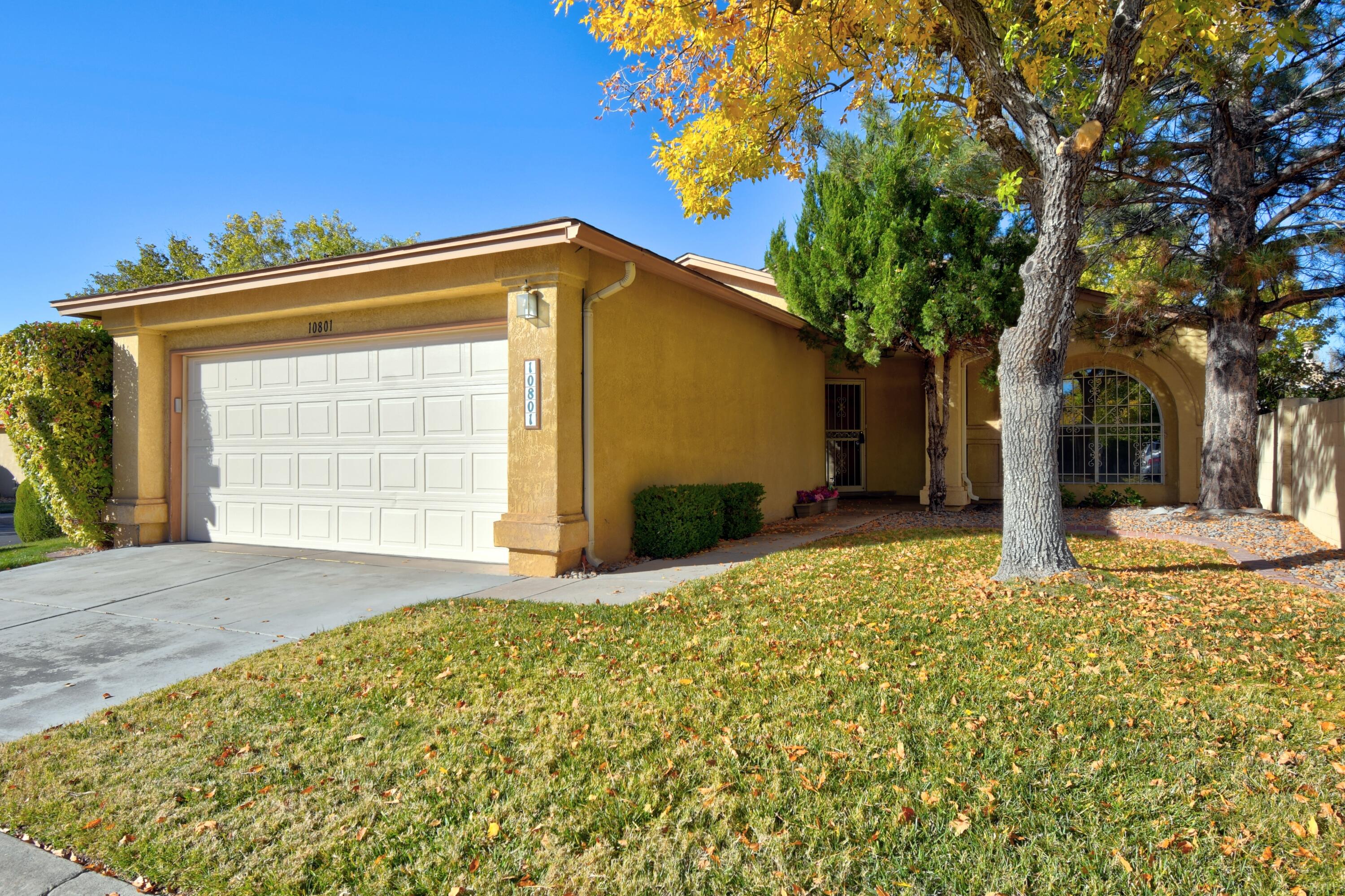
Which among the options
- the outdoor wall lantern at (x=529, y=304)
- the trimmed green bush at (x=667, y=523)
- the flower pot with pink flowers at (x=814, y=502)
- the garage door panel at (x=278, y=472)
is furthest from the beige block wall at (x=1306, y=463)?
the garage door panel at (x=278, y=472)

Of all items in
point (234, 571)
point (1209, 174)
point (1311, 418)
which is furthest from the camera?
point (1209, 174)

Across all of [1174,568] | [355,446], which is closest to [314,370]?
[355,446]

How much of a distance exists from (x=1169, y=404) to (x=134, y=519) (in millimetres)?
16939

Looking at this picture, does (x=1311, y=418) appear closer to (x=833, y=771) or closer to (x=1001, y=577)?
(x=1001, y=577)

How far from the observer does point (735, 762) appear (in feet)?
11.1

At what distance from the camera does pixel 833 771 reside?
3258 millimetres

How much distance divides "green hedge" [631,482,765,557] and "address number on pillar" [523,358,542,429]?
1670 mm

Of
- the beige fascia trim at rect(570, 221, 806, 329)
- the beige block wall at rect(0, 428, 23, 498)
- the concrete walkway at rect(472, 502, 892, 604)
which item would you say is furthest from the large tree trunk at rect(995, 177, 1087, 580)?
the beige block wall at rect(0, 428, 23, 498)

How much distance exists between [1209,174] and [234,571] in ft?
48.1

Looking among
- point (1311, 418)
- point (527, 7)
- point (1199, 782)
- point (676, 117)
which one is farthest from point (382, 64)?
point (1311, 418)

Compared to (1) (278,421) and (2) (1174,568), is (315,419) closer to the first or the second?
(1) (278,421)

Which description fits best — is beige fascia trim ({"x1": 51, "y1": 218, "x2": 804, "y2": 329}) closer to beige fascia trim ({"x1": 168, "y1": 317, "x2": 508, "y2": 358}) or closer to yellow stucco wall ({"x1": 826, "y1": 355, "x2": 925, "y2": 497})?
beige fascia trim ({"x1": 168, "y1": 317, "x2": 508, "y2": 358})

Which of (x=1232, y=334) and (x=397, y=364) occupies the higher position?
(x=1232, y=334)

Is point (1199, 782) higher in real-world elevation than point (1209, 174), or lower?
lower
